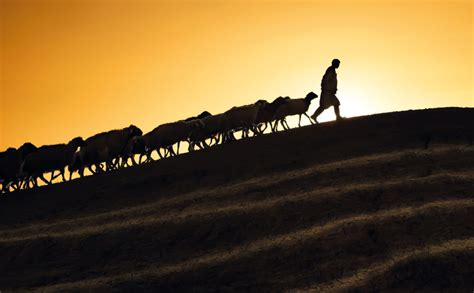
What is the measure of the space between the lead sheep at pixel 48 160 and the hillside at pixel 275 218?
5.28 feet

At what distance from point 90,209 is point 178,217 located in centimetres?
449

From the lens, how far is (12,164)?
37.2 metres

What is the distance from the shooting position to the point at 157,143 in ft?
124

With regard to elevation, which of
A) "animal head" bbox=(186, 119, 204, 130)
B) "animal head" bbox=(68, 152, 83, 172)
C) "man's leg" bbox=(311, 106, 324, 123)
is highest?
"animal head" bbox=(186, 119, 204, 130)

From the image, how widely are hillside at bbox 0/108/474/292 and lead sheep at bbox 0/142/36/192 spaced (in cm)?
188

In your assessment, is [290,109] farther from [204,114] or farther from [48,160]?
[48,160]

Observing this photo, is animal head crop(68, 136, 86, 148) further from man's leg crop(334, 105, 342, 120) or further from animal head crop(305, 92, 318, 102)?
man's leg crop(334, 105, 342, 120)

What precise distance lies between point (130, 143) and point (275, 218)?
38.0 feet

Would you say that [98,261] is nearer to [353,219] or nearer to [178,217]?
[178,217]

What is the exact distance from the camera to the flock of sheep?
37125 mm

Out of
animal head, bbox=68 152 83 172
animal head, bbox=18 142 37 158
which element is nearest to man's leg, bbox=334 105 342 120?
animal head, bbox=68 152 83 172

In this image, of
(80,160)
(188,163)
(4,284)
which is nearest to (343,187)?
(188,163)

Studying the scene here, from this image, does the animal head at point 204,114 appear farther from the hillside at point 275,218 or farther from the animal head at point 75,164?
the animal head at point 75,164

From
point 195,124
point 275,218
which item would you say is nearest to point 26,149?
point 195,124
